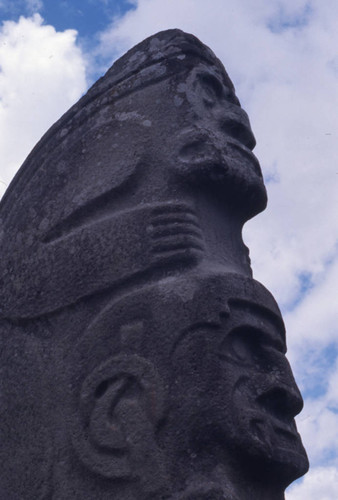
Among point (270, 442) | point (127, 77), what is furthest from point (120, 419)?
point (127, 77)

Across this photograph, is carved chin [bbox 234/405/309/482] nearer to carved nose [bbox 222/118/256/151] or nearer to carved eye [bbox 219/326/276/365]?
carved eye [bbox 219/326/276/365]

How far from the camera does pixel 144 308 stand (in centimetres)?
343

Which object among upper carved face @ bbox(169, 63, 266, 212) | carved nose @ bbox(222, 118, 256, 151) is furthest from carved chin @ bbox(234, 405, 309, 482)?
carved nose @ bbox(222, 118, 256, 151)

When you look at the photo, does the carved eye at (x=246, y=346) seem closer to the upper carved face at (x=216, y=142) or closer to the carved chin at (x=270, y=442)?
the carved chin at (x=270, y=442)

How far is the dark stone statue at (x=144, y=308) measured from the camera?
315 centimetres

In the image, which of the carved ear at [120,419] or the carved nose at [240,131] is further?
the carved nose at [240,131]

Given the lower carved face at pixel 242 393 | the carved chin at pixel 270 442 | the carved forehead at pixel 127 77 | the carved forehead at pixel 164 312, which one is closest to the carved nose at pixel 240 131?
the carved forehead at pixel 127 77

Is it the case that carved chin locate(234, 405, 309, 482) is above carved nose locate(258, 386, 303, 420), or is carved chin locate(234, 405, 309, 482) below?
below

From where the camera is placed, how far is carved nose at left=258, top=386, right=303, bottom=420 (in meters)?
3.38

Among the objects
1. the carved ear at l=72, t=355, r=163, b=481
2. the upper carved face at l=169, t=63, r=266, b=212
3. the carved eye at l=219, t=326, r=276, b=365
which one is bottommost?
the carved ear at l=72, t=355, r=163, b=481

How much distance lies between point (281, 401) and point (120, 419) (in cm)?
77

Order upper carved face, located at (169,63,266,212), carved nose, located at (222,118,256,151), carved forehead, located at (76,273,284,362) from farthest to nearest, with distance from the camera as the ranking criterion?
carved nose, located at (222,118,256,151)
upper carved face, located at (169,63,266,212)
carved forehead, located at (76,273,284,362)

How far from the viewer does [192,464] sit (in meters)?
3.06

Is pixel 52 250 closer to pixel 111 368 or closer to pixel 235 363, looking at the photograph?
pixel 111 368
